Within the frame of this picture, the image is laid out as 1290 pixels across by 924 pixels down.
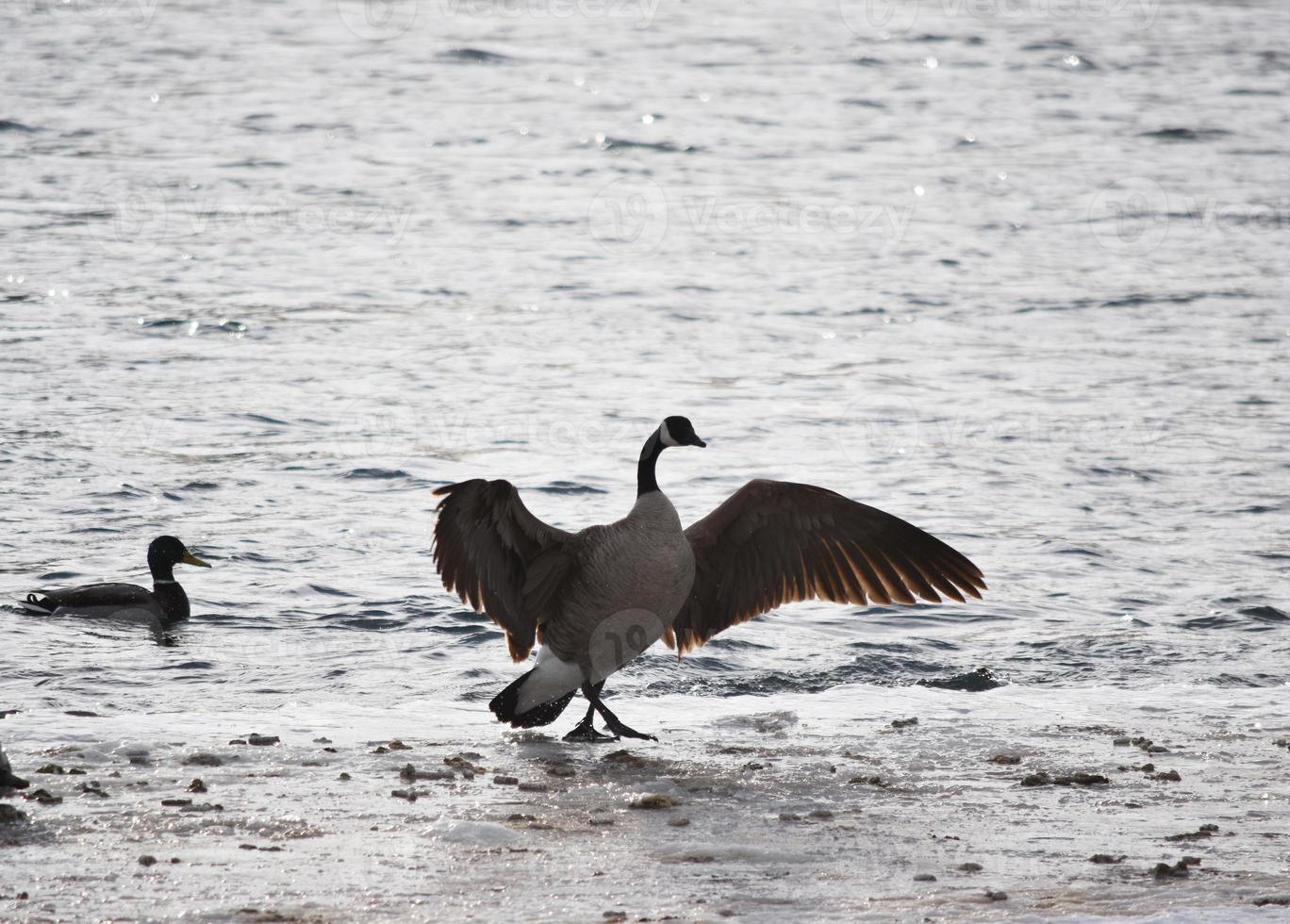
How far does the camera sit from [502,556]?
26.5ft

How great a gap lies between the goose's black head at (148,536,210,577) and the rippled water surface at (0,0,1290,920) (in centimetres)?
38

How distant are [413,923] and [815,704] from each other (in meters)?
3.84

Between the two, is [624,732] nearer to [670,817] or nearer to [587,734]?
[587,734]

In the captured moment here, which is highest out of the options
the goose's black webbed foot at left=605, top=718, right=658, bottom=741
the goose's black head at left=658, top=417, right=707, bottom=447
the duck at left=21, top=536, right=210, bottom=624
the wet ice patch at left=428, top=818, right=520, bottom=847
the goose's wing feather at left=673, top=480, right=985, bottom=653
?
the goose's black head at left=658, top=417, right=707, bottom=447

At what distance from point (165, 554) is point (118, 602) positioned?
0.78 m

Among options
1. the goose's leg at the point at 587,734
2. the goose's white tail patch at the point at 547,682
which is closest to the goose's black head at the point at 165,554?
the goose's white tail patch at the point at 547,682

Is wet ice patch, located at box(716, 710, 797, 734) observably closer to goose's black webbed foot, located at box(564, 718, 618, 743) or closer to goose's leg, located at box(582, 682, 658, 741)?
goose's leg, located at box(582, 682, 658, 741)

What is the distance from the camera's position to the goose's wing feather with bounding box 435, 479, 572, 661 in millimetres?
7691

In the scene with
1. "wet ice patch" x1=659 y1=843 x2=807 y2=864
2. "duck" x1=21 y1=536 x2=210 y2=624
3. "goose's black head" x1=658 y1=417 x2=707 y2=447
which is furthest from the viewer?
"duck" x1=21 y1=536 x2=210 y2=624

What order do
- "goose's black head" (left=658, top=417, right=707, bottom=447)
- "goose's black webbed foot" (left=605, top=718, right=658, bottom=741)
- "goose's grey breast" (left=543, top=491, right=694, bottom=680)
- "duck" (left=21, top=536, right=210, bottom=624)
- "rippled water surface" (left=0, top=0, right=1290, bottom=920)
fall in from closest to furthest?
"rippled water surface" (left=0, top=0, right=1290, bottom=920) → "goose's black webbed foot" (left=605, top=718, right=658, bottom=741) → "goose's grey breast" (left=543, top=491, right=694, bottom=680) → "goose's black head" (left=658, top=417, right=707, bottom=447) → "duck" (left=21, top=536, right=210, bottom=624)

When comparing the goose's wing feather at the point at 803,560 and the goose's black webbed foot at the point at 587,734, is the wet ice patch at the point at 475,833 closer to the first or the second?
the goose's black webbed foot at the point at 587,734

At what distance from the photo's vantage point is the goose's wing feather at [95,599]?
10148 mm

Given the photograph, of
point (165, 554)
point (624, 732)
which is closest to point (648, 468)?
point (624, 732)

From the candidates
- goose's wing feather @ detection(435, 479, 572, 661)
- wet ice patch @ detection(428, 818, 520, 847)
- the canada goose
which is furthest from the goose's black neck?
wet ice patch @ detection(428, 818, 520, 847)
